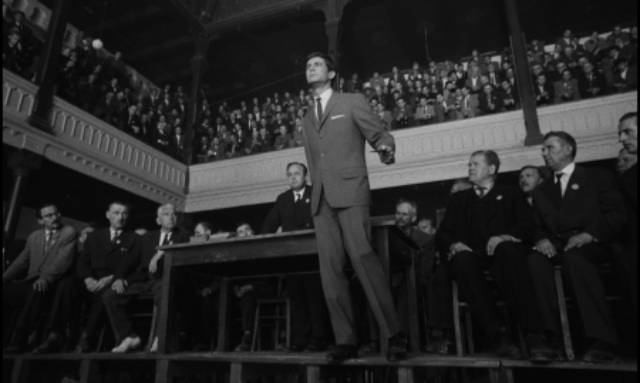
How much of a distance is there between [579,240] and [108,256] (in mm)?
3358

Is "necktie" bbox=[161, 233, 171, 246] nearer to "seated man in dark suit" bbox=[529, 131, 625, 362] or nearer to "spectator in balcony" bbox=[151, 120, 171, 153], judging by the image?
"seated man in dark suit" bbox=[529, 131, 625, 362]

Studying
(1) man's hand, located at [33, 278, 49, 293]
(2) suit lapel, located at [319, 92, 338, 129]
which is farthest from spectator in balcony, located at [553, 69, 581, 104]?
(1) man's hand, located at [33, 278, 49, 293]

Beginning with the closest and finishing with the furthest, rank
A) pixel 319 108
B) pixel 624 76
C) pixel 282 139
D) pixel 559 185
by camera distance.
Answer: pixel 319 108, pixel 559 185, pixel 624 76, pixel 282 139

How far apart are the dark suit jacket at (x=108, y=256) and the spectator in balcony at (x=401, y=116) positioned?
17.1ft

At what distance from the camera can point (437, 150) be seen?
24.4ft

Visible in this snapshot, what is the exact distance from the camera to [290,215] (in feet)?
11.3

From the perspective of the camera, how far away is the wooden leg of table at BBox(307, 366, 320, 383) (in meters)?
2.11

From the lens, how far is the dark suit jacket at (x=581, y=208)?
2174 millimetres

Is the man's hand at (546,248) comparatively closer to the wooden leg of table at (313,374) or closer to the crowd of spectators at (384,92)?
the wooden leg of table at (313,374)

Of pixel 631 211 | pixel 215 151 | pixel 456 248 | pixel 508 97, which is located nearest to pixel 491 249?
pixel 456 248

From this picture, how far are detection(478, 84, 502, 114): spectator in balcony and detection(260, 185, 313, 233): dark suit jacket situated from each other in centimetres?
493

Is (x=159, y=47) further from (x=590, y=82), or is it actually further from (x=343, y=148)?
(x=343, y=148)

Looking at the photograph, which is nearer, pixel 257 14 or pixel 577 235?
pixel 577 235

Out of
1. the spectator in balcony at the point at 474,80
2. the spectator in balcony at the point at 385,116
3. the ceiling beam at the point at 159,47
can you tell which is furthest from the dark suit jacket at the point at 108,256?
the ceiling beam at the point at 159,47
